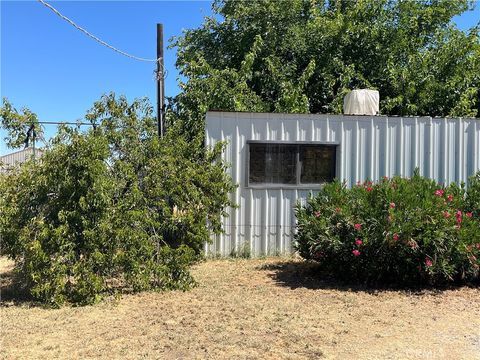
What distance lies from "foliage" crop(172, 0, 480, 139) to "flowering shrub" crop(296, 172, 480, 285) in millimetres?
5975

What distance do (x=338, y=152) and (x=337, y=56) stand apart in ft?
19.8

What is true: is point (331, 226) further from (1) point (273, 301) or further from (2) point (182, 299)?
(2) point (182, 299)

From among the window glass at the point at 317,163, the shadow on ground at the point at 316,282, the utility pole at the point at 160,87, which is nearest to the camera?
the shadow on ground at the point at 316,282

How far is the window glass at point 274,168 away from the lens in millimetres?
9109

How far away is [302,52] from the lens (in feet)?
47.1

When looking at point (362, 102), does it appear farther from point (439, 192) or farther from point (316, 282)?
point (316, 282)

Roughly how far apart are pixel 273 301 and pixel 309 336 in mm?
1333

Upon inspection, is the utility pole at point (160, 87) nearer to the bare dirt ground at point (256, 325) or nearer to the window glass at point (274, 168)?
the window glass at point (274, 168)

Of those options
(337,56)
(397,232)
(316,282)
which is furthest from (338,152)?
(337,56)

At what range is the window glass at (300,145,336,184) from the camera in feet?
30.1

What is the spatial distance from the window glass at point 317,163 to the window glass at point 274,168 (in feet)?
0.65

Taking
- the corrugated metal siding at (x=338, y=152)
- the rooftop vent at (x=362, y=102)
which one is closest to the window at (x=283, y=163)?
the corrugated metal siding at (x=338, y=152)

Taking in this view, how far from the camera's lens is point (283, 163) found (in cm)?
914

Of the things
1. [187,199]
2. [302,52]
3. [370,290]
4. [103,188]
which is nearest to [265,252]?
[187,199]
